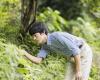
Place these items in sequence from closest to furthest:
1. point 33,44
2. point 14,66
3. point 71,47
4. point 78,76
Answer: point 14,66 < point 71,47 < point 78,76 < point 33,44

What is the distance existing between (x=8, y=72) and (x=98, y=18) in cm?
705

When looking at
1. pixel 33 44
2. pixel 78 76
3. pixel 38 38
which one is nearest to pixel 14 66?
pixel 38 38

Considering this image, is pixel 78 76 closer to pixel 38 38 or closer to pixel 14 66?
pixel 38 38

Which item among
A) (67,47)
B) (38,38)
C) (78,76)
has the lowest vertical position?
(78,76)

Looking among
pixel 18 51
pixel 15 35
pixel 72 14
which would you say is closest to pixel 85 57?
pixel 18 51

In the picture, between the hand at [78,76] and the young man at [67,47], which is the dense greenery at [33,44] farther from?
the hand at [78,76]

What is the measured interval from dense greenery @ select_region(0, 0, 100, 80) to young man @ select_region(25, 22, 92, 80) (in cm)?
32

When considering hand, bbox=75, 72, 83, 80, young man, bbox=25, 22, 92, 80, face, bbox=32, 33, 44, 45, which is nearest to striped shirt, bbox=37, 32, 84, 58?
young man, bbox=25, 22, 92, 80

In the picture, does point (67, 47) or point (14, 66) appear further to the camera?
point (67, 47)

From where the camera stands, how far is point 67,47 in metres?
6.91

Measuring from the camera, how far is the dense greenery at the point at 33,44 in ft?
21.1

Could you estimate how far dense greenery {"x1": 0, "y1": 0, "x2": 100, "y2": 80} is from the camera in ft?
21.1

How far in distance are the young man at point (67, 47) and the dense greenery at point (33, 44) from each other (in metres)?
0.32

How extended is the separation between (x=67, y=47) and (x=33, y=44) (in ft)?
6.21
